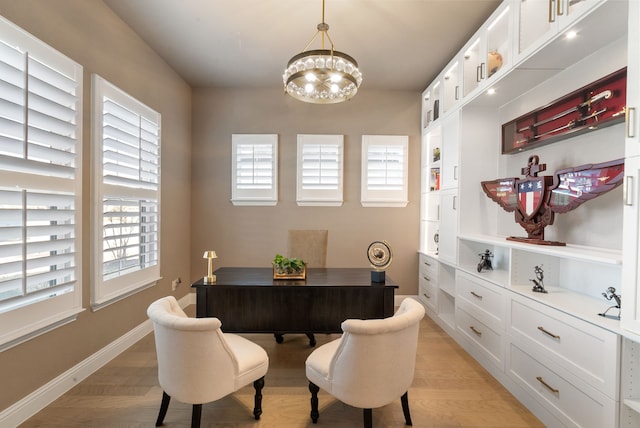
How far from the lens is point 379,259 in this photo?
2.52 m

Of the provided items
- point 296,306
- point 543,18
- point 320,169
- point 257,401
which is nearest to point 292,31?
point 320,169

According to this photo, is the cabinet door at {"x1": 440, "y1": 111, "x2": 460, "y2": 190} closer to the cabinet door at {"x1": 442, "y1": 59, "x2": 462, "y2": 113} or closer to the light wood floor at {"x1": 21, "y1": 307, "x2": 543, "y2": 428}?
the cabinet door at {"x1": 442, "y1": 59, "x2": 462, "y2": 113}

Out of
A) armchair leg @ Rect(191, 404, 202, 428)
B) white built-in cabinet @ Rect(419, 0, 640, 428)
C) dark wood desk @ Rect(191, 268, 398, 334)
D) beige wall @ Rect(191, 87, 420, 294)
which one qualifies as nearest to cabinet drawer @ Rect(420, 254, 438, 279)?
white built-in cabinet @ Rect(419, 0, 640, 428)

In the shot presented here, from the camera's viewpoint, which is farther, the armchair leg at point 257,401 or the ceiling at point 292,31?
the ceiling at point 292,31

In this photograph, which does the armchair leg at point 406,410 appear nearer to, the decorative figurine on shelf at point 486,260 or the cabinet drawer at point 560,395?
the cabinet drawer at point 560,395

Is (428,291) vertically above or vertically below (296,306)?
below

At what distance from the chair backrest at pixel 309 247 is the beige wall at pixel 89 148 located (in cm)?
154

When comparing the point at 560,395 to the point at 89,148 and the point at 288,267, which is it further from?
the point at 89,148

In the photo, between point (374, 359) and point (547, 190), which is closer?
point (374, 359)

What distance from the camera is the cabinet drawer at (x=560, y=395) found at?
1.54m

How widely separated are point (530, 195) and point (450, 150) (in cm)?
111

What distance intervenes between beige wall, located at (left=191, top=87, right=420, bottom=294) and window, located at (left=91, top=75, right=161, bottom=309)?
92 centimetres

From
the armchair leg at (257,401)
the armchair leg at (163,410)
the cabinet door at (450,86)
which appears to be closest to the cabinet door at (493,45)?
the cabinet door at (450,86)

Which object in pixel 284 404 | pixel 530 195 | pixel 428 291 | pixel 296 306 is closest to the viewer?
pixel 284 404
